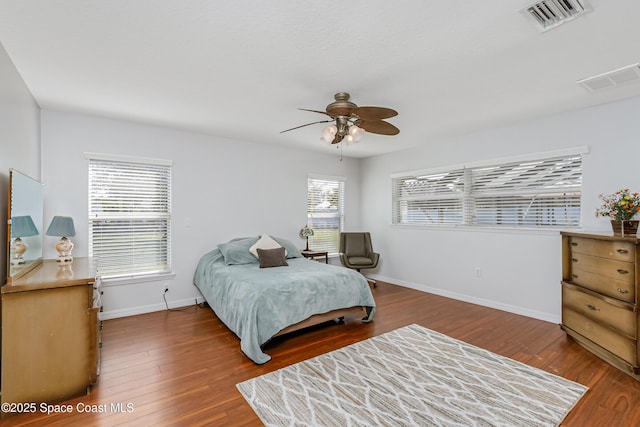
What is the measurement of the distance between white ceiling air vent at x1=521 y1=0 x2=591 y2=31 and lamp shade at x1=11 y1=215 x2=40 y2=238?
143 inches

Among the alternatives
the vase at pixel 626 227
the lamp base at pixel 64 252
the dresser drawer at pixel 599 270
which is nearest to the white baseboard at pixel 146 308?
the lamp base at pixel 64 252

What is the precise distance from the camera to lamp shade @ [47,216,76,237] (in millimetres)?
3092

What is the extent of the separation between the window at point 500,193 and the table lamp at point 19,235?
5016 mm

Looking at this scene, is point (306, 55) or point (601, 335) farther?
point (601, 335)

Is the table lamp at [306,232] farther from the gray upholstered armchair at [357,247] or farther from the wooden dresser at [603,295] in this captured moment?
the wooden dresser at [603,295]

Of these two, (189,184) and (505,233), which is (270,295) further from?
(505,233)

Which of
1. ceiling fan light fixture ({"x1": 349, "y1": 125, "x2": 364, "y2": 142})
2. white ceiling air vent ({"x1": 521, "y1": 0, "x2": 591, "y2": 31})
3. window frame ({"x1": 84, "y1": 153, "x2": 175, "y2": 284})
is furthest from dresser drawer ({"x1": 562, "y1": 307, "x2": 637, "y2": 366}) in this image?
window frame ({"x1": 84, "y1": 153, "x2": 175, "y2": 284})

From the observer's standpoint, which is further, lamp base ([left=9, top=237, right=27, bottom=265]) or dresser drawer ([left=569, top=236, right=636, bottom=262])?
dresser drawer ([left=569, top=236, right=636, bottom=262])

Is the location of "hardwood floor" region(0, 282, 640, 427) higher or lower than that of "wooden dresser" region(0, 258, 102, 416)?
lower

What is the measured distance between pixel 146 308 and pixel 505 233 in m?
4.96

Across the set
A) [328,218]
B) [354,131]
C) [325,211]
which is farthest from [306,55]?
[328,218]

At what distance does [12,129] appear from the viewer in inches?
96.7

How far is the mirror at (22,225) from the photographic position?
212 centimetres

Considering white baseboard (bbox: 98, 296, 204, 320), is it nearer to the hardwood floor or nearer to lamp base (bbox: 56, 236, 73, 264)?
the hardwood floor
